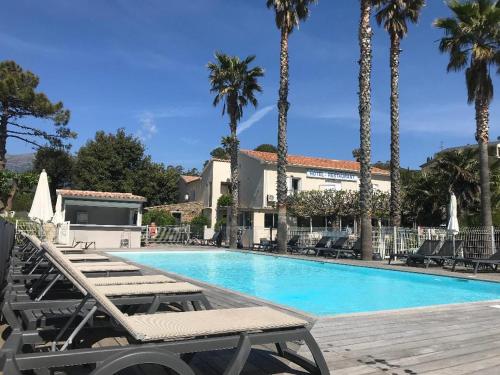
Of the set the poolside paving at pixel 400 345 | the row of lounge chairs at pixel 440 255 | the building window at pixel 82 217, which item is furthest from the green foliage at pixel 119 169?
the poolside paving at pixel 400 345

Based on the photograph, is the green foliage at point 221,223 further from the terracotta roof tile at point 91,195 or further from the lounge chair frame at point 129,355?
the lounge chair frame at point 129,355

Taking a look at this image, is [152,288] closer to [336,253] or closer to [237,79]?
[336,253]

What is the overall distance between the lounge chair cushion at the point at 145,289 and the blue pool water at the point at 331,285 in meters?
3.58

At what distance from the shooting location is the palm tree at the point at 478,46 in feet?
60.2

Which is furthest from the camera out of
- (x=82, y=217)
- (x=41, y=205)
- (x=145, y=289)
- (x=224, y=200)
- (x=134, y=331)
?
(x=224, y=200)

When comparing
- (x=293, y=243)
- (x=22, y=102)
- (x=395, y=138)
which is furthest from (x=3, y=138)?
(x=395, y=138)

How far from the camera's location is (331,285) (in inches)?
522

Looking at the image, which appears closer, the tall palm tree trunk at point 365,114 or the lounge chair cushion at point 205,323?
the lounge chair cushion at point 205,323

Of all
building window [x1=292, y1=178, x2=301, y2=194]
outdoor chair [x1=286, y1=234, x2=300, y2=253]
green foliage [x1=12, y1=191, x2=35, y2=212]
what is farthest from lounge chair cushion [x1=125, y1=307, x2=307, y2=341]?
green foliage [x1=12, y1=191, x2=35, y2=212]

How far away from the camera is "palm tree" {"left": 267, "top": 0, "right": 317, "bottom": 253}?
2316 centimetres

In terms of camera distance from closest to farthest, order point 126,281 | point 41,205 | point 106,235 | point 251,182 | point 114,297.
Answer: point 114,297 → point 126,281 → point 41,205 → point 106,235 → point 251,182

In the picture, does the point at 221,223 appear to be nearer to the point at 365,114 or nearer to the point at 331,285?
the point at 365,114

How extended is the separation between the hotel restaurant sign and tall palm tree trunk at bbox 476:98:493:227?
17432mm

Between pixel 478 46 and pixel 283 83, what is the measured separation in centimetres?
921
